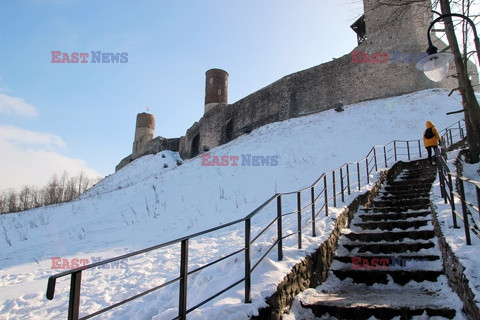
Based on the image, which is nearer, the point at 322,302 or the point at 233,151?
the point at 322,302

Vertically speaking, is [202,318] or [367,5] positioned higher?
[367,5]

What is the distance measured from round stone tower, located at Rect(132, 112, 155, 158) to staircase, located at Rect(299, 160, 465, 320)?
4432 cm

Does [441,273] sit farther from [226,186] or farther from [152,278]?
[226,186]

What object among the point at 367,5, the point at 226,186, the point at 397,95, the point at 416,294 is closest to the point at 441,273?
the point at 416,294

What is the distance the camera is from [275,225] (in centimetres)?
633

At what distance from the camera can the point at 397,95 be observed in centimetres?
1997

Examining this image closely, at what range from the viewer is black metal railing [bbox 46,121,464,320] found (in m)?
1.81

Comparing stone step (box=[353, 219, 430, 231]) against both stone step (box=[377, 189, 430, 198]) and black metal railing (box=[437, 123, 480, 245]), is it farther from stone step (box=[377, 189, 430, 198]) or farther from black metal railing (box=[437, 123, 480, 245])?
stone step (box=[377, 189, 430, 198])

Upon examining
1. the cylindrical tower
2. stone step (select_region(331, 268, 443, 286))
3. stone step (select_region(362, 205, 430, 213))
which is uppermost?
the cylindrical tower

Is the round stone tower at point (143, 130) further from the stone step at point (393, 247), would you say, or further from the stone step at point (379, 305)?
the stone step at point (379, 305)

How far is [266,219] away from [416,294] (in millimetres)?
3840

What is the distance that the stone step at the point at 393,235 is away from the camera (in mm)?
5000

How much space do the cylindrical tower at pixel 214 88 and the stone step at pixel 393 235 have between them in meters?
33.0

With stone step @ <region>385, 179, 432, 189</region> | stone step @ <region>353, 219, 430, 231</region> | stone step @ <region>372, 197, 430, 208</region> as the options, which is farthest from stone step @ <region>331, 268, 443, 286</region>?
stone step @ <region>385, 179, 432, 189</region>
